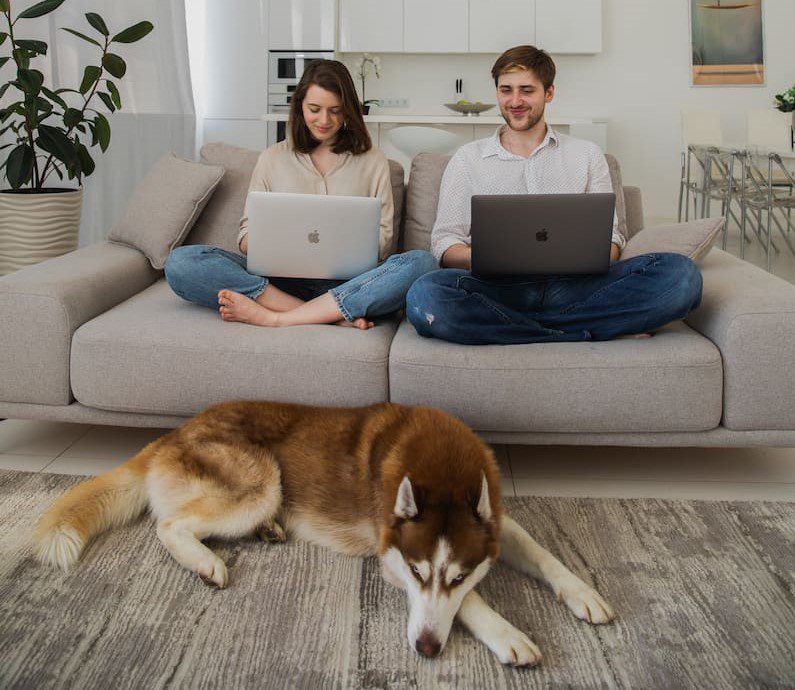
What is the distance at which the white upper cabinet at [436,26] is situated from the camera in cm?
676

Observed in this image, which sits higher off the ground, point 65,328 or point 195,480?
point 65,328

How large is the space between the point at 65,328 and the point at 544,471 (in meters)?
1.33

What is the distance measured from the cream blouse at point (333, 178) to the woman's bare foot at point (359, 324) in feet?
1.38

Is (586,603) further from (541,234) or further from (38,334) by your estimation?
(38,334)

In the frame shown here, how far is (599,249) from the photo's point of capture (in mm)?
2252

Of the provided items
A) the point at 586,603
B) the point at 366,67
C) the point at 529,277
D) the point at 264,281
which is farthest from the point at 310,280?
the point at 366,67

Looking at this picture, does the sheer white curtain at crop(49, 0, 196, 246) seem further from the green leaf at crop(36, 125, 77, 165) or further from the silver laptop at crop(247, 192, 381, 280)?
the silver laptop at crop(247, 192, 381, 280)

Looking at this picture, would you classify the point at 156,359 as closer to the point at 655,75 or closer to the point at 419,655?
the point at 419,655

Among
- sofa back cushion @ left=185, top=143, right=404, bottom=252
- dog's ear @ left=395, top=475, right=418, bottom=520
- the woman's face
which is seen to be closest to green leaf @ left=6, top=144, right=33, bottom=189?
sofa back cushion @ left=185, top=143, right=404, bottom=252

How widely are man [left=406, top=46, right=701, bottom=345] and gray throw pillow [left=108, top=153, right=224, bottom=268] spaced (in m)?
0.78

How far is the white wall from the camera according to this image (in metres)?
7.00

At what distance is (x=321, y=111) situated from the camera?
262 cm

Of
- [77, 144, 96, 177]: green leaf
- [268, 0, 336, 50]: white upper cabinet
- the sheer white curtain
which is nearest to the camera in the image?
[77, 144, 96, 177]: green leaf

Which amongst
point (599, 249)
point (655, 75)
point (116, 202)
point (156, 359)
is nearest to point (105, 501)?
point (156, 359)
